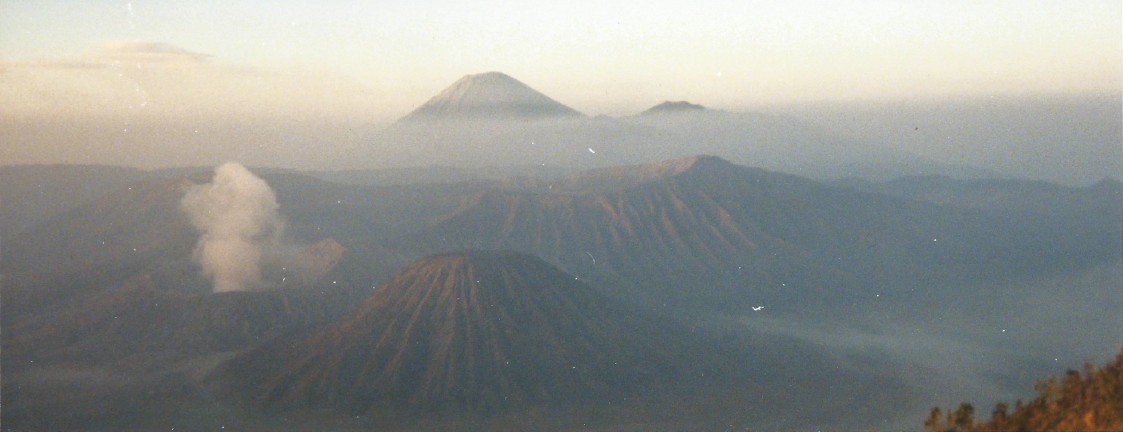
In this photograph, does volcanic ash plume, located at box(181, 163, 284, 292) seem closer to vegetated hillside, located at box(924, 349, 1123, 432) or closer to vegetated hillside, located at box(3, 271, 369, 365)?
vegetated hillside, located at box(3, 271, 369, 365)

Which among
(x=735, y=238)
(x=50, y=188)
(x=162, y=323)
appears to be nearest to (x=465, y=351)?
(x=162, y=323)

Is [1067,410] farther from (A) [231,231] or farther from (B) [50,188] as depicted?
(B) [50,188]

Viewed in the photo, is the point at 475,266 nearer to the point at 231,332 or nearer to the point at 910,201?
the point at 231,332

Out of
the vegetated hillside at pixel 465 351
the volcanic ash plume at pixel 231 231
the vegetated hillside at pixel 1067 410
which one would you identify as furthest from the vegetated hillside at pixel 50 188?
the vegetated hillside at pixel 1067 410

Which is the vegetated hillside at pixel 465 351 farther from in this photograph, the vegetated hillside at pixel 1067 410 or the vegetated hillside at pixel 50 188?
the vegetated hillside at pixel 50 188

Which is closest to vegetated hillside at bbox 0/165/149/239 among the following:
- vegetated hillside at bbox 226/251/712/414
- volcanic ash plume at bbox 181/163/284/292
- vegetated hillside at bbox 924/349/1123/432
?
volcanic ash plume at bbox 181/163/284/292

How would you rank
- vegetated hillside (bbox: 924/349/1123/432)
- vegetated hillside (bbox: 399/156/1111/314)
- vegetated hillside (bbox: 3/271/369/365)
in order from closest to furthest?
vegetated hillside (bbox: 924/349/1123/432) < vegetated hillside (bbox: 3/271/369/365) < vegetated hillside (bbox: 399/156/1111/314)
